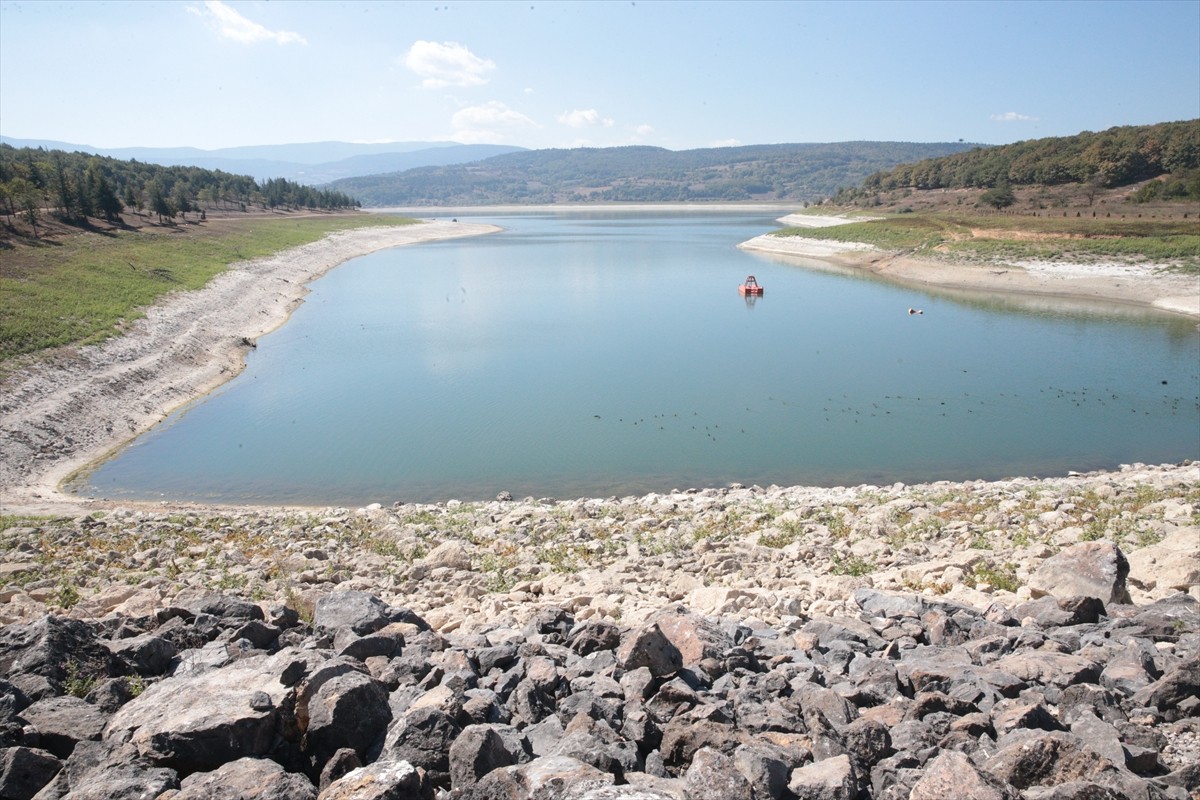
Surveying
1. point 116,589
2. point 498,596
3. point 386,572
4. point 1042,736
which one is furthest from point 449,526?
point 1042,736

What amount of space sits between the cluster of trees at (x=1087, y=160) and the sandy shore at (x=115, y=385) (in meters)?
76.0

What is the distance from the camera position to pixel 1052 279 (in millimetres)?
46188

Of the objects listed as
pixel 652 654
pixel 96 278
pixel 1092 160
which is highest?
pixel 1092 160

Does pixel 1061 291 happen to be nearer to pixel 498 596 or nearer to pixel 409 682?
pixel 498 596

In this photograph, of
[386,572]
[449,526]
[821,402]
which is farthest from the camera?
[821,402]

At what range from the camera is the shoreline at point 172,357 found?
56.5ft

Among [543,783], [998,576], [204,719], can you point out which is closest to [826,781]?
[543,783]

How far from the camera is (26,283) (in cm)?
2880

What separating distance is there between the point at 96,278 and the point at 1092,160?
9274 centimetres

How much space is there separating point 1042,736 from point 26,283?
3555 cm

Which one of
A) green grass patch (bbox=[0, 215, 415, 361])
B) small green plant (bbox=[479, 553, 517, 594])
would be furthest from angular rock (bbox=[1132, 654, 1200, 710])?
green grass patch (bbox=[0, 215, 415, 361])

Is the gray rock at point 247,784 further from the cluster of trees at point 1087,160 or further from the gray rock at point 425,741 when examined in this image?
the cluster of trees at point 1087,160

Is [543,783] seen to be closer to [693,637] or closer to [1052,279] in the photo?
[693,637]

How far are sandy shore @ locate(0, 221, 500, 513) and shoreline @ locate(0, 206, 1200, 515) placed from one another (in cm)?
3
